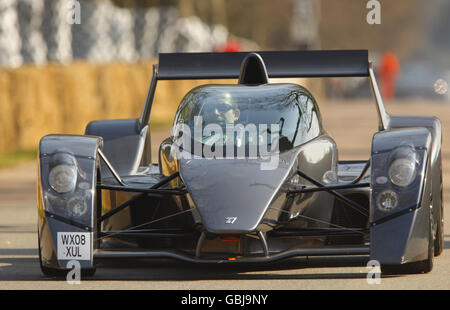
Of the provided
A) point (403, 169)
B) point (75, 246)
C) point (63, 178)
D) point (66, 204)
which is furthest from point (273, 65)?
point (75, 246)

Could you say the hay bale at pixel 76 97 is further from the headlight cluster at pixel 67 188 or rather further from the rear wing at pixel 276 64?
the headlight cluster at pixel 67 188

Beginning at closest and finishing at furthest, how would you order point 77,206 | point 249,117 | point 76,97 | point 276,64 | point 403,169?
point 403,169
point 77,206
point 249,117
point 276,64
point 76,97

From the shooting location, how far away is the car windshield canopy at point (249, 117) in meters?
8.31

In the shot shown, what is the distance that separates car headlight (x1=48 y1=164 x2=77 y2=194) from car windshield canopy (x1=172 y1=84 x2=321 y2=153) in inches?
41.3

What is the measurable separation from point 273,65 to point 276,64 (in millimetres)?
28

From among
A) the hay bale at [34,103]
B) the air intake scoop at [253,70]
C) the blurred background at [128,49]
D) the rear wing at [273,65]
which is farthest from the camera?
the blurred background at [128,49]

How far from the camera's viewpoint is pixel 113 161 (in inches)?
375

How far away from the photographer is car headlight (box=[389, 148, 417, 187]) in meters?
7.50

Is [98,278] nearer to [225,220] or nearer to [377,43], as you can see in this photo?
[225,220]

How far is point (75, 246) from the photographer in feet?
24.8

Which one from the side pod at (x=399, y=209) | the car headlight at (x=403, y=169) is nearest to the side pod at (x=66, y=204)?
the side pod at (x=399, y=209)

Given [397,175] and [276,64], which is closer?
[397,175]

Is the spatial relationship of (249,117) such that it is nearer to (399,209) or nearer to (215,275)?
(215,275)
